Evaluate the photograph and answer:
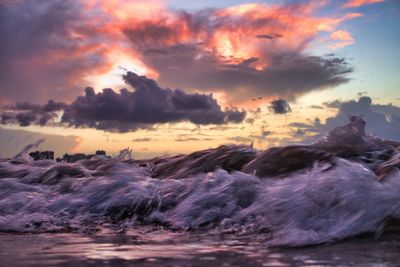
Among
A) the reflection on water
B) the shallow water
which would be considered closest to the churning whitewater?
the shallow water

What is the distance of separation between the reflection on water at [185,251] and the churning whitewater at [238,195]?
1.12 feet

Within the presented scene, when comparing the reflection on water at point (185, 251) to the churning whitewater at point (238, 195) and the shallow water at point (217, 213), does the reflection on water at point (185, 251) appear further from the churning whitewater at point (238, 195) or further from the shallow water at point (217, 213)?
the churning whitewater at point (238, 195)

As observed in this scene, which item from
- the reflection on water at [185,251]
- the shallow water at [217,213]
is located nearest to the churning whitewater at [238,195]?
the shallow water at [217,213]

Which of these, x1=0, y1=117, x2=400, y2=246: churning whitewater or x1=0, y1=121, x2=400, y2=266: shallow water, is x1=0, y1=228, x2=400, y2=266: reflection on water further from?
x1=0, y1=117, x2=400, y2=246: churning whitewater

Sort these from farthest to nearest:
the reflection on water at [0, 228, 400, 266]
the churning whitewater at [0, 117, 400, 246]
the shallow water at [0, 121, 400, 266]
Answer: the churning whitewater at [0, 117, 400, 246] → the shallow water at [0, 121, 400, 266] → the reflection on water at [0, 228, 400, 266]

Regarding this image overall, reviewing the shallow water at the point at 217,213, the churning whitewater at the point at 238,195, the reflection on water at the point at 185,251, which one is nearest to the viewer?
the reflection on water at the point at 185,251

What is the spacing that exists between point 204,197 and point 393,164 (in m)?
2.72

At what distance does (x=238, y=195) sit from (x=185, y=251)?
2388mm

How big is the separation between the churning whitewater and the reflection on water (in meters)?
0.34

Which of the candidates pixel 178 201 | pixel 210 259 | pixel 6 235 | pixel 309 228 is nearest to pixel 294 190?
pixel 309 228

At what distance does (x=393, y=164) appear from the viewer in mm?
7336

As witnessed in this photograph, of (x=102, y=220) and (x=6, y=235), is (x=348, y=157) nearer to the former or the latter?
(x=102, y=220)

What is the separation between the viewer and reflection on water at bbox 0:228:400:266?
389 centimetres

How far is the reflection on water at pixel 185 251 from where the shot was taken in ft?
12.8
